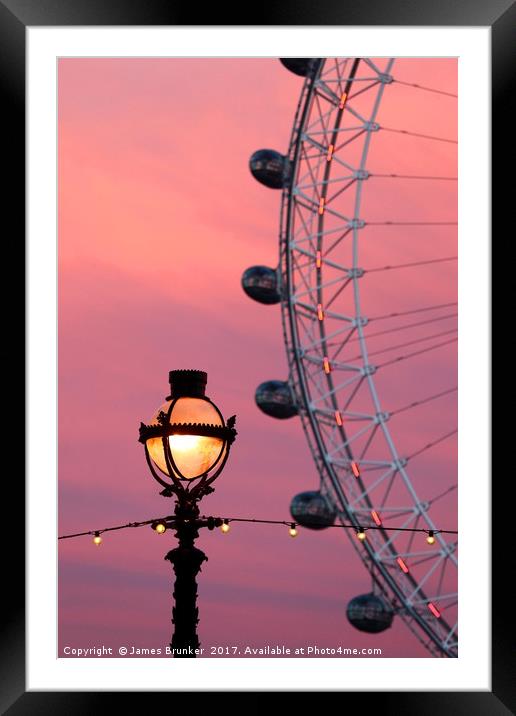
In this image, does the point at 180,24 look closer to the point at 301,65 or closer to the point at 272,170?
the point at 301,65

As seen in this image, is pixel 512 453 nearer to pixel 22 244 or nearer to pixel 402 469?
pixel 22 244

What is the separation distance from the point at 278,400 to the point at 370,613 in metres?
3.79

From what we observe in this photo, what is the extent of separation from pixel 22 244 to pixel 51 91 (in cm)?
59

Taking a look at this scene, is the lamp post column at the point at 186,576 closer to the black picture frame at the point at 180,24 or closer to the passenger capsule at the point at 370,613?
the black picture frame at the point at 180,24

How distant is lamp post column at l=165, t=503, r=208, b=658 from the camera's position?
18.7ft

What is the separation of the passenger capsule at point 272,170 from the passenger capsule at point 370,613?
6.82m

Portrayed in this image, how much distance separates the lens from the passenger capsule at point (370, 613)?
22984 mm

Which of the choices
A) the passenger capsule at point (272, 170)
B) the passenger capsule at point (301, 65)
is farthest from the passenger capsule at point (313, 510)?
the passenger capsule at point (301, 65)

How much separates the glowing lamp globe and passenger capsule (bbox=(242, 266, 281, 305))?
17.5m

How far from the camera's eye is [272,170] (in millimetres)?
23266

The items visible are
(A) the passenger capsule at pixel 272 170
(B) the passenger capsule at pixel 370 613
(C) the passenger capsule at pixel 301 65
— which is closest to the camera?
(C) the passenger capsule at pixel 301 65

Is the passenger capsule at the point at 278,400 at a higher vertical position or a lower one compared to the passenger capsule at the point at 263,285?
lower

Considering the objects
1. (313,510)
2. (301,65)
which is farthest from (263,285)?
(313,510)

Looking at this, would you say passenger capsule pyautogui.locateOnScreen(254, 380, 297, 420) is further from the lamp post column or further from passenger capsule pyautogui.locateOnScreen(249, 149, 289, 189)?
the lamp post column
